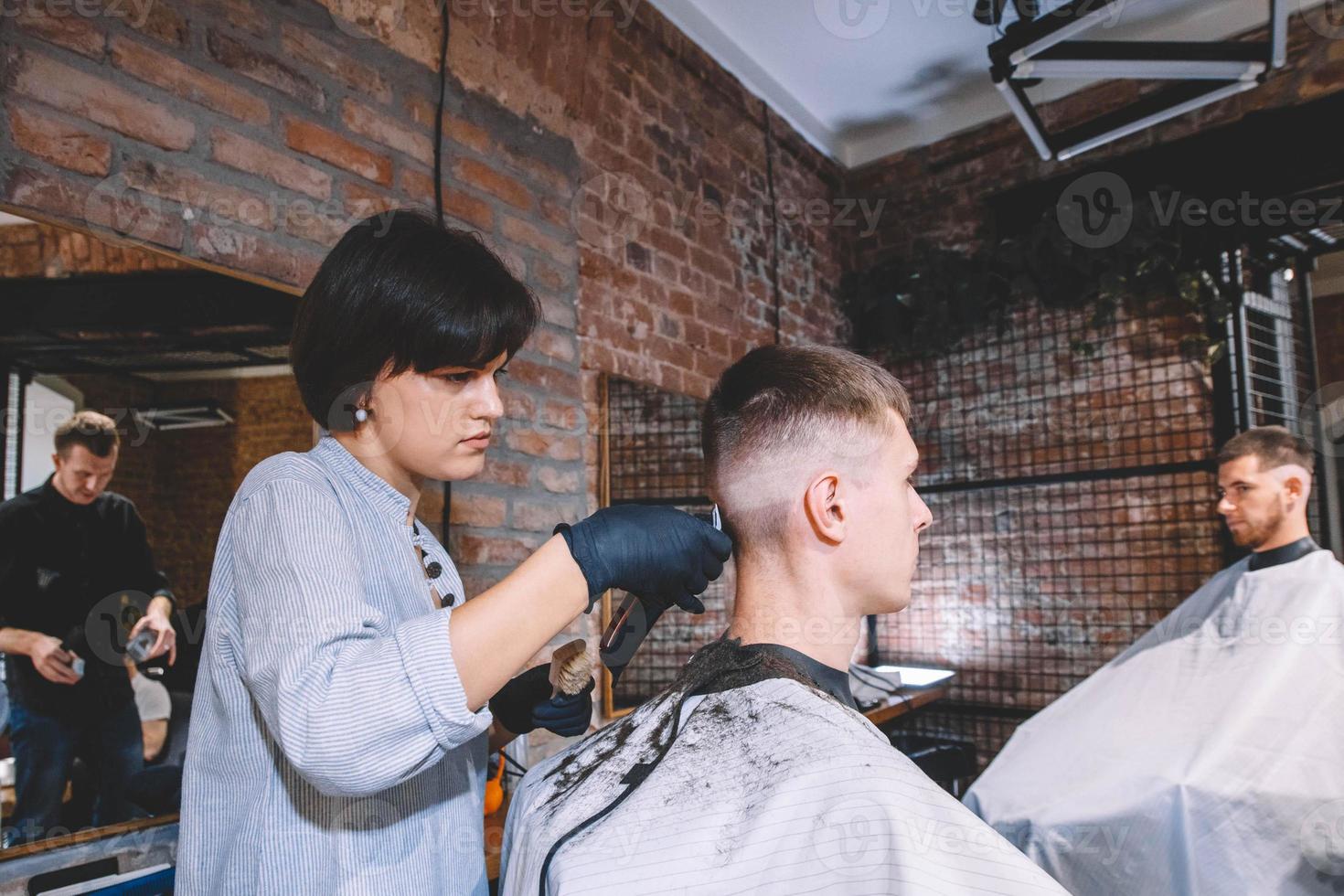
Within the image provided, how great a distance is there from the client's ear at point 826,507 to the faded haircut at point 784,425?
0.10ft

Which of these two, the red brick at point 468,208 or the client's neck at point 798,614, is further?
the red brick at point 468,208

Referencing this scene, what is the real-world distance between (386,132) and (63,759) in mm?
1391

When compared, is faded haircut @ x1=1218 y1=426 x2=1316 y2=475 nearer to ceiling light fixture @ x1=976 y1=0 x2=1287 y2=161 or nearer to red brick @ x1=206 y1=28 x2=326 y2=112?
ceiling light fixture @ x1=976 y1=0 x2=1287 y2=161

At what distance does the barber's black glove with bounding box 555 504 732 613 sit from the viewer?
951 millimetres

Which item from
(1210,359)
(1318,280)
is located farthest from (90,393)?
(1318,280)

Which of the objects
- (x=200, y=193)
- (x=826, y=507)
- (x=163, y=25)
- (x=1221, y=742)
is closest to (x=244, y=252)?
(x=200, y=193)

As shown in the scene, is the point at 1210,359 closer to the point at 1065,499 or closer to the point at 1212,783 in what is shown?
the point at 1065,499

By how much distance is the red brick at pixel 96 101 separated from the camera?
1301 mm

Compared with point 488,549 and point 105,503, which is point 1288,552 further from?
point 105,503

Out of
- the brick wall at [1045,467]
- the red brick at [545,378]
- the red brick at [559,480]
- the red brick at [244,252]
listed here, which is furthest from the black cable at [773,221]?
the red brick at [244,252]

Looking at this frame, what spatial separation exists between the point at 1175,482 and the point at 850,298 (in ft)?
5.19

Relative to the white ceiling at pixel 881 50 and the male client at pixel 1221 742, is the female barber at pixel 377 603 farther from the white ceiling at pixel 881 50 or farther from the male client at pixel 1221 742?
the white ceiling at pixel 881 50

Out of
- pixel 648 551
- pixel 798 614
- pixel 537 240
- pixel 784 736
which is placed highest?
pixel 537 240

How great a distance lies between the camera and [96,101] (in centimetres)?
138
